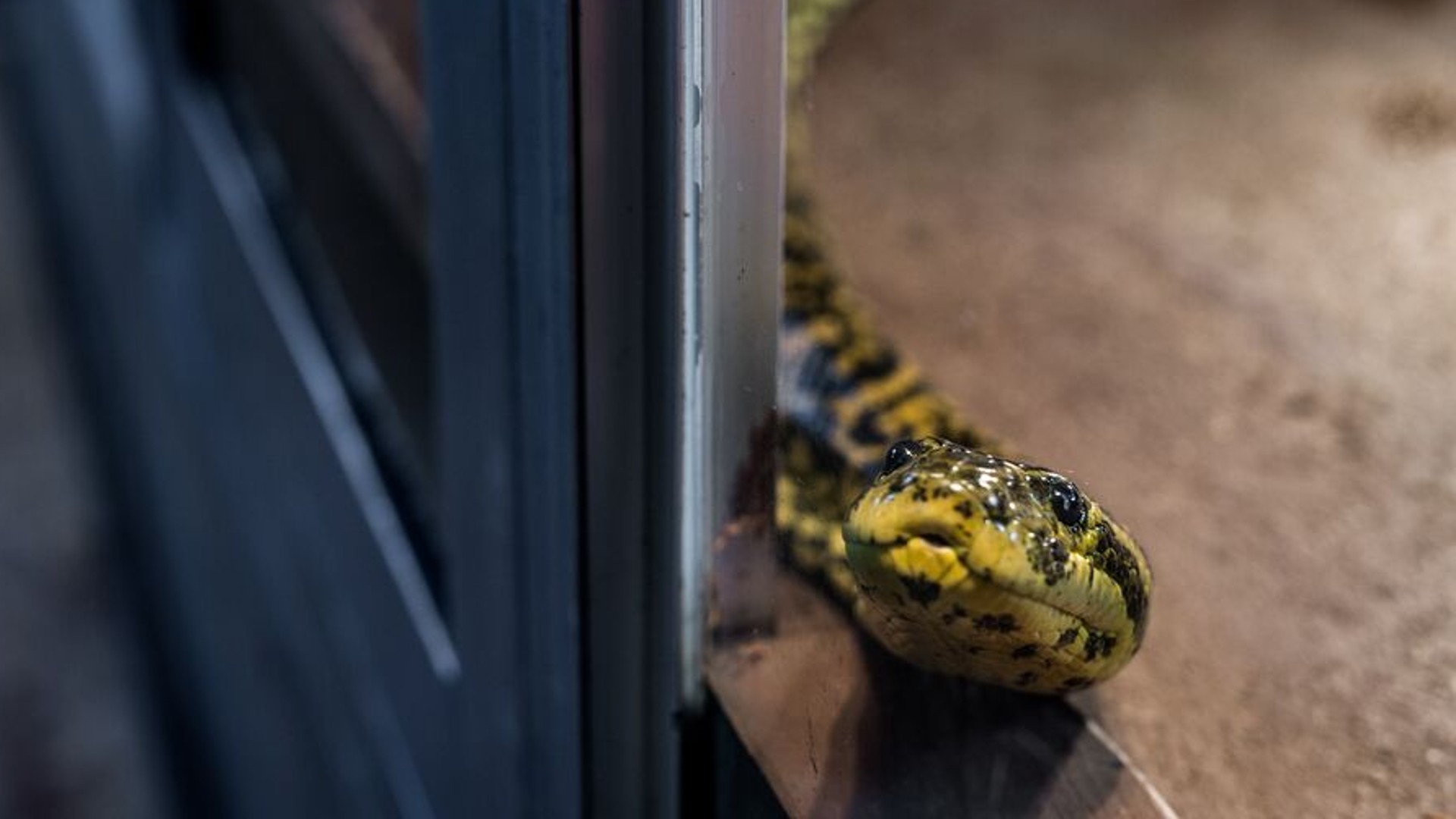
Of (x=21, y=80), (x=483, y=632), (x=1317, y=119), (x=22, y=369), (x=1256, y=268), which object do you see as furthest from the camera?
(x=22, y=369)

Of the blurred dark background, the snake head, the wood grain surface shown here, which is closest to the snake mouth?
the snake head

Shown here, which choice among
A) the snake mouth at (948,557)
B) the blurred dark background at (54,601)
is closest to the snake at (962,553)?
the snake mouth at (948,557)

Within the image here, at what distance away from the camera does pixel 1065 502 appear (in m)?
0.94

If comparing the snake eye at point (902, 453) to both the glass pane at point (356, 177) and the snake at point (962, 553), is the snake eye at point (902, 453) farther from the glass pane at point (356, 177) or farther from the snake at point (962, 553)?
the glass pane at point (356, 177)

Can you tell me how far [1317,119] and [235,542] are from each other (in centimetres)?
192

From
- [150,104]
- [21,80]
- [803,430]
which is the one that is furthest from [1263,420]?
[21,80]

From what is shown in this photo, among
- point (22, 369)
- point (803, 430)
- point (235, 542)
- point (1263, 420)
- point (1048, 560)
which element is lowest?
point (22, 369)

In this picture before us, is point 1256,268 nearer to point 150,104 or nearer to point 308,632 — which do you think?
point 308,632

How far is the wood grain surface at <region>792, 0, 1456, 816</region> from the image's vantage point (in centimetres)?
122

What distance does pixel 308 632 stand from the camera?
2127mm

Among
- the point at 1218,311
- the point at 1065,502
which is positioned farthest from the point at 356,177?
the point at 1065,502

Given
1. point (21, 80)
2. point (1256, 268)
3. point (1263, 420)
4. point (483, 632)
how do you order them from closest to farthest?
point (483, 632) → point (1263, 420) → point (1256, 268) → point (21, 80)

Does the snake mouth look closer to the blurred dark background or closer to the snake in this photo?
the snake

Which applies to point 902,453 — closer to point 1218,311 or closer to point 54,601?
point 1218,311
